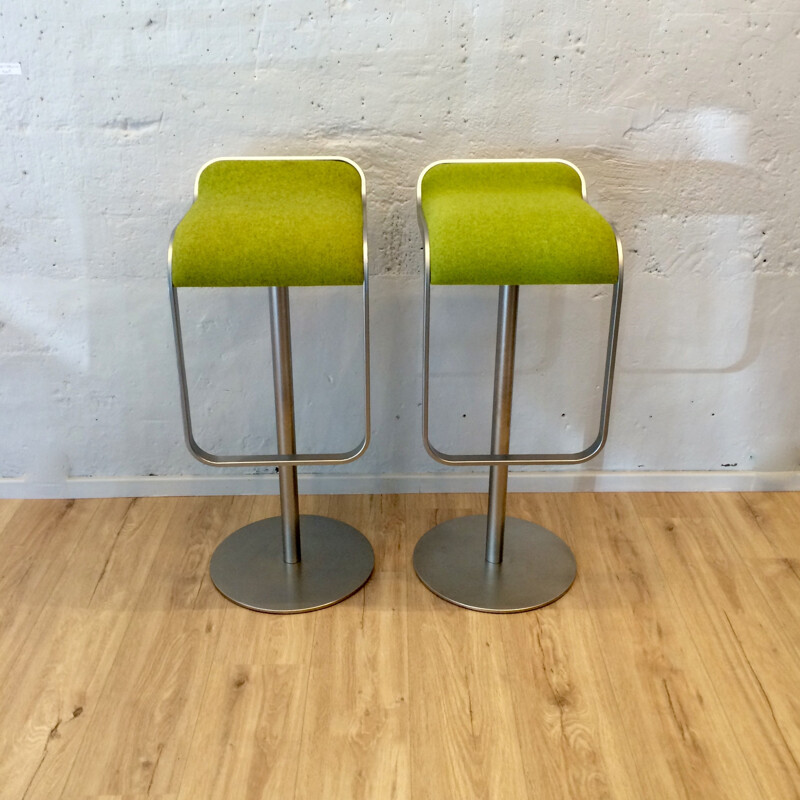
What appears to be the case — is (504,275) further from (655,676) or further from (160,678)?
(160,678)

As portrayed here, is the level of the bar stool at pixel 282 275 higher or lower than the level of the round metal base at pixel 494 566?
higher

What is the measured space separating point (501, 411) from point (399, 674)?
2.14 feet

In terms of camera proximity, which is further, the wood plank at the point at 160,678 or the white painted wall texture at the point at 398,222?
the white painted wall texture at the point at 398,222

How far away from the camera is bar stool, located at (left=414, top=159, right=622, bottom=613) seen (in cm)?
168

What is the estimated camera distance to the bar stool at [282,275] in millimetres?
1675

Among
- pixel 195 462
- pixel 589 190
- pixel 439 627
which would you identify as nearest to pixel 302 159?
pixel 589 190

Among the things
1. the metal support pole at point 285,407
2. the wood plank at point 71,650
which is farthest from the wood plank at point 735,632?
the wood plank at point 71,650

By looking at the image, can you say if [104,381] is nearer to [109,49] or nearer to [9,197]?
[9,197]

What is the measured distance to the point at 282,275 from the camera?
1679 millimetres

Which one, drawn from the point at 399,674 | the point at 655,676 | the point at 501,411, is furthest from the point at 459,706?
the point at 501,411

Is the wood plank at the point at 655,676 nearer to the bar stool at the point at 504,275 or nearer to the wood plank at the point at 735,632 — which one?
the wood plank at the point at 735,632

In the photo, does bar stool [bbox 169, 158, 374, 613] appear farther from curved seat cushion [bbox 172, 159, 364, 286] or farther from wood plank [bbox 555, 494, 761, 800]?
wood plank [bbox 555, 494, 761, 800]

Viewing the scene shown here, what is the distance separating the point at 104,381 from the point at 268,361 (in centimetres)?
46

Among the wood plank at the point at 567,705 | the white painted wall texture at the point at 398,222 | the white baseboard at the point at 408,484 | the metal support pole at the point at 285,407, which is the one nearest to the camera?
the wood plank at the point at 567,705
